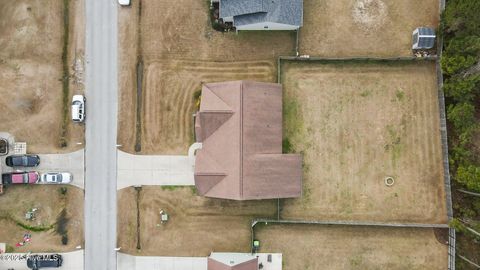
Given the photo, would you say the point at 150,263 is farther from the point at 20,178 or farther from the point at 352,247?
the point at 352,247

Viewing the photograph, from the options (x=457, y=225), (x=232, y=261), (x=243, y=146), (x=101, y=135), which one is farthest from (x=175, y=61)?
(x=457, y=225)

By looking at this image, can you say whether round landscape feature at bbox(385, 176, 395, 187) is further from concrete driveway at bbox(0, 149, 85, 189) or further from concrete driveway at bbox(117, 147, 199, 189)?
concrete driveway at bbox(0, 149, 85, 189)

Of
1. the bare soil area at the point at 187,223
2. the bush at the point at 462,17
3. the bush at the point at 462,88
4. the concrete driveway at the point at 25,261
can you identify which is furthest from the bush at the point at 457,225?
the concrete driveway at the point at 25,261

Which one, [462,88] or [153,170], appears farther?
[153,170]

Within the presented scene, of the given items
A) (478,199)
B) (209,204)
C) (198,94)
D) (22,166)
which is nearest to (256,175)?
(209,204)

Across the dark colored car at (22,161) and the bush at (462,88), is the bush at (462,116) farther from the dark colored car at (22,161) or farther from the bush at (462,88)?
the dark colored car at (22,161)
